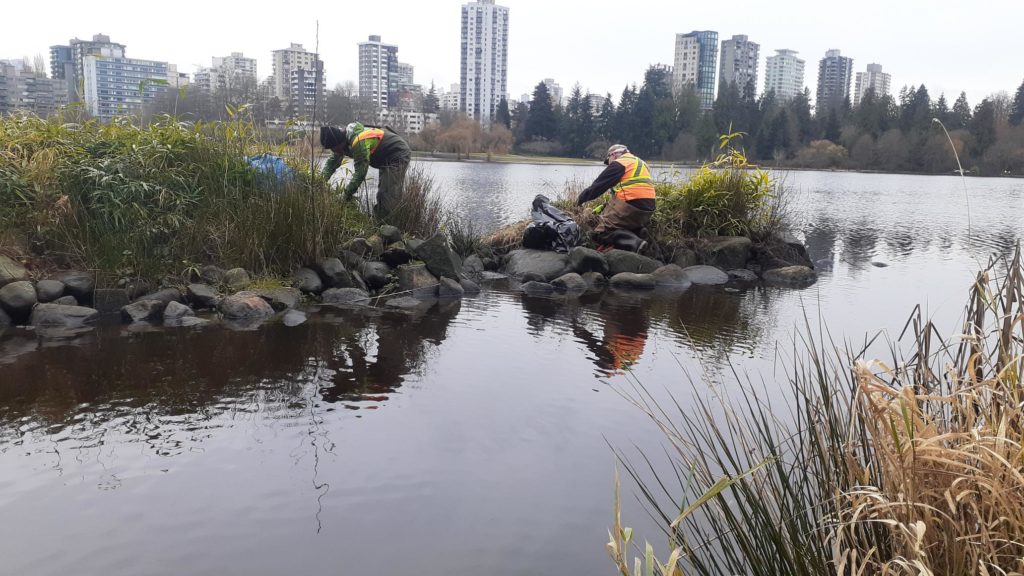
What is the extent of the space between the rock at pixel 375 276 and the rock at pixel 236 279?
1.32 m

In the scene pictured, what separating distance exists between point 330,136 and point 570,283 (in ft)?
11.1

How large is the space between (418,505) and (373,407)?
1381mm

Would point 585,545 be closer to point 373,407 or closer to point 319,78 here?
point 373,407

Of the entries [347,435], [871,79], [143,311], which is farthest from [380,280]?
[871,79]

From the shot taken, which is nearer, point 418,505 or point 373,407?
point 418,505

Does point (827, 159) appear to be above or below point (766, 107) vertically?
below

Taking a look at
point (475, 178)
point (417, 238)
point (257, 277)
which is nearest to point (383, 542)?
point (257, 277)

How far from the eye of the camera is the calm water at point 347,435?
3.31 metres

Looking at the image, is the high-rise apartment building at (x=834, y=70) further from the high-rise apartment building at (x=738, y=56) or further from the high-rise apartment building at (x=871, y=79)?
the high-rise apartment building at (x=871, y=79)

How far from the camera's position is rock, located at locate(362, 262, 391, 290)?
8.72 metres

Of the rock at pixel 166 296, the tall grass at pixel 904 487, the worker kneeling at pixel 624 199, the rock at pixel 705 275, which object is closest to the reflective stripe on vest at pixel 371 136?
the worker kneeling at pixel 624 199

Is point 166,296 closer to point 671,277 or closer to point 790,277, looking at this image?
point 671,277

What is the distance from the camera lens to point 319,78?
7.84m

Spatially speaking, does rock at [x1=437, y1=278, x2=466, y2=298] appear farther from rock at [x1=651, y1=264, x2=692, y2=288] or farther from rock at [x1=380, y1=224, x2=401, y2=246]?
rock at [x1=651, y1=264, x2=692, y2=288]
